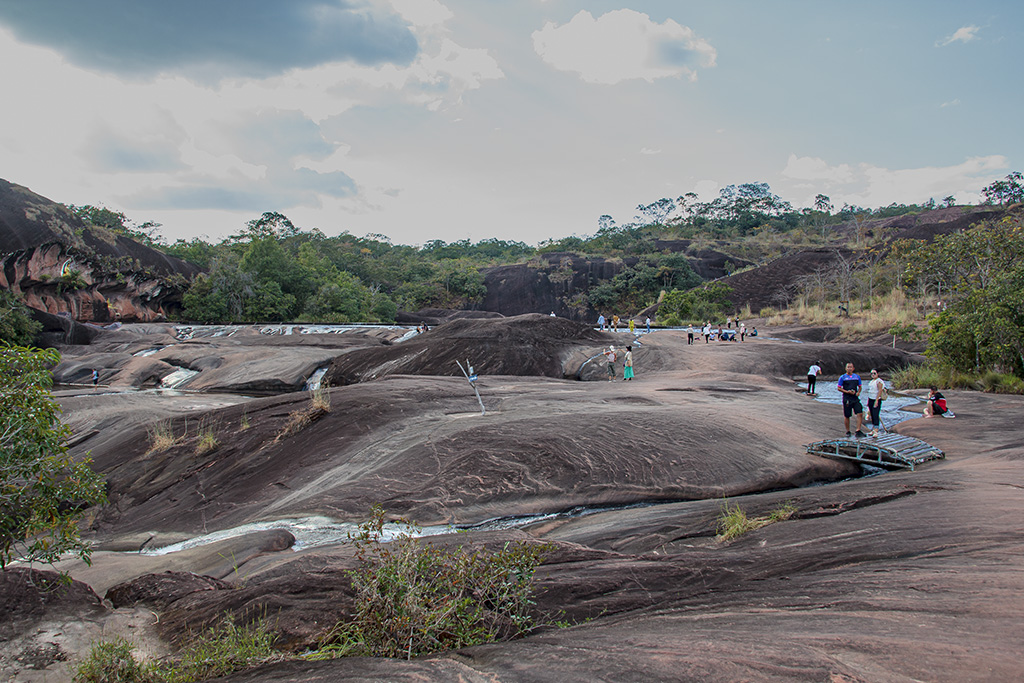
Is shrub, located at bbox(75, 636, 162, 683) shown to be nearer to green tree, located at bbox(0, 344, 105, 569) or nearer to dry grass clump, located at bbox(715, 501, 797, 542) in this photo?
green tree, located at bbox(0, 344, 105, 569)

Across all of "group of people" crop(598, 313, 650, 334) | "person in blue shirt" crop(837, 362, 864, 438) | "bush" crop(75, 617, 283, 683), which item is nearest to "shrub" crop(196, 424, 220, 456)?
"bush" crop(75, 617, 283, 683)

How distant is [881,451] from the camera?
11.4 metres

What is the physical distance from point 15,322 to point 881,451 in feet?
151

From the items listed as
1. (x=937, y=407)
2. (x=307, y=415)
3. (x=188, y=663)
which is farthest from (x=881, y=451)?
(x=188, y=663)

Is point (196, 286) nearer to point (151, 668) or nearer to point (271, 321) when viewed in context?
point (271, 321)

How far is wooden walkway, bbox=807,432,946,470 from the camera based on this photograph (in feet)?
37.0

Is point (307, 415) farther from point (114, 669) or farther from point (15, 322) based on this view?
point (15, 322)

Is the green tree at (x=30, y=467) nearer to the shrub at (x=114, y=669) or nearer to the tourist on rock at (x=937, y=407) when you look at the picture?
the shrub at (x=114, y=669)

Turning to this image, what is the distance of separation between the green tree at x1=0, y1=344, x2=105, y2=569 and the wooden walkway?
12310 mm

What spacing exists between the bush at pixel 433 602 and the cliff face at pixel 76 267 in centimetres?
5454

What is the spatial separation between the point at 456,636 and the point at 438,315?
221 ft

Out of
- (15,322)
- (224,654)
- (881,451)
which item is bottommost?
(881,451)

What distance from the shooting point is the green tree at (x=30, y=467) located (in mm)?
5594

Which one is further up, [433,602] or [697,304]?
[697,304]
